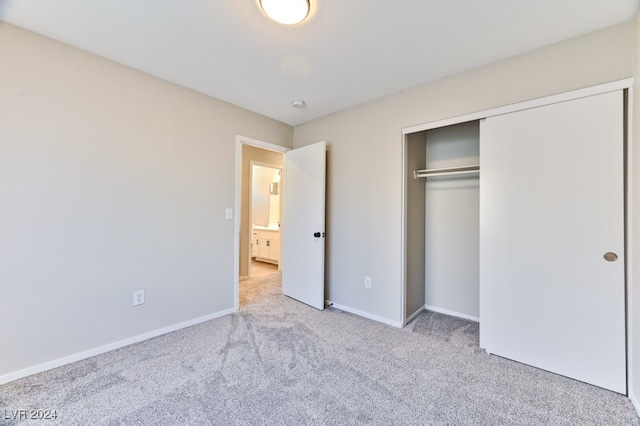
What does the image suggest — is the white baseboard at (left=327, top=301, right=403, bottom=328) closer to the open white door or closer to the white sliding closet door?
the open white door

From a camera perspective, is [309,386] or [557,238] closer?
[309,386]

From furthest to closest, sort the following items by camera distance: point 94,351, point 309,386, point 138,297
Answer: point 138,297 < point 94,351 < point 309,386

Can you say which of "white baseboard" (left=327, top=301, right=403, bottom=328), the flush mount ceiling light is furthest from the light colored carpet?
the flush mount ceiling light

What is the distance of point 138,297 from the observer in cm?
242

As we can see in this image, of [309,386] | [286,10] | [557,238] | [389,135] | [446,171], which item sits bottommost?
[309,386]

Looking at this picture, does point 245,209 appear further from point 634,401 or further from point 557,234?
point 634,401

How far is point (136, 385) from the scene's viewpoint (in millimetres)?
1802

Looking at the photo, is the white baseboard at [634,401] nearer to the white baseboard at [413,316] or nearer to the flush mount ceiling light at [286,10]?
the white baseboard at [413,316]

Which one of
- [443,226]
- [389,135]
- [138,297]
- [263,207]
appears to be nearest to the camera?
[138,297]

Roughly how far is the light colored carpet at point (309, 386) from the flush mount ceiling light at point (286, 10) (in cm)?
241

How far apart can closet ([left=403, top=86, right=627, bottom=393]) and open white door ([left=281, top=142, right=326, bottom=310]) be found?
5.05 ft

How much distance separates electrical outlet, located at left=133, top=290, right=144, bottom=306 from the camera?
240 cm

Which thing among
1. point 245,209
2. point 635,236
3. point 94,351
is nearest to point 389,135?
point 635,236

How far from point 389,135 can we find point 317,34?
1.31m
